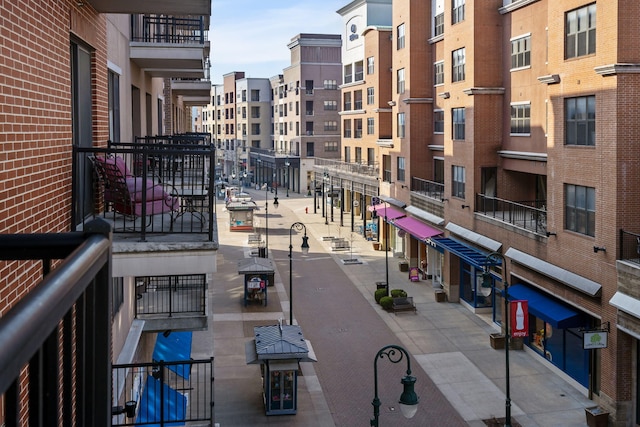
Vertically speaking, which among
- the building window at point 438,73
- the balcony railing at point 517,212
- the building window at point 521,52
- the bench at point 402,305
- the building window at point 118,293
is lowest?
the bench at point 402,305

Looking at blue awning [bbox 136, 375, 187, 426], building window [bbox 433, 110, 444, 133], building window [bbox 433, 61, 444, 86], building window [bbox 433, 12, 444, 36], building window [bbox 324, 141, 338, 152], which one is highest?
building window [bbox 433, 12, 444, 36]

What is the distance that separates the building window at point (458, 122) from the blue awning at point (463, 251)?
521 cm

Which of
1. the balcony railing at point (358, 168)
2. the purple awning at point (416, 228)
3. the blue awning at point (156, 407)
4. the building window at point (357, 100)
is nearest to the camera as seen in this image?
the blue awning at point (156, 407)

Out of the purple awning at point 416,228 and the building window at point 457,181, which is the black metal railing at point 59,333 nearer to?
the building window at point 457,181

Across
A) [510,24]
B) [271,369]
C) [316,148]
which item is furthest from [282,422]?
[316,148]

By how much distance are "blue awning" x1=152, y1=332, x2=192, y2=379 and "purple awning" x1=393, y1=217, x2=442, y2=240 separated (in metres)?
18.4

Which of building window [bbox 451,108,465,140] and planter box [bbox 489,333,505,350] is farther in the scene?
building window [bbox 451,108,465,140]

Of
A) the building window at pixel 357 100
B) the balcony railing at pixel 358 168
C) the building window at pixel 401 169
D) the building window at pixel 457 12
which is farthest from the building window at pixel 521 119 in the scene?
the building window at pixel 357 100

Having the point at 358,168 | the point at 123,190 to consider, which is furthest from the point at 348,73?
the point at 123,190

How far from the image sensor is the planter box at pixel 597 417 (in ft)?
63.2

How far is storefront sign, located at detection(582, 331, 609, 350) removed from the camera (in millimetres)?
19469

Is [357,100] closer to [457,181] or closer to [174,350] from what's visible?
[457,181]

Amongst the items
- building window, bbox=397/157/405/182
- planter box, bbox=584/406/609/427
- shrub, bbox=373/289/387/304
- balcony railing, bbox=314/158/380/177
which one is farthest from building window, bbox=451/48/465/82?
balcony railing, bbox=314/158/380/177

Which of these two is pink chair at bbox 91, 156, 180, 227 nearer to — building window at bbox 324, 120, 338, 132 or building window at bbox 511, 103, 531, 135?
building window at bbox 511, 103, 531, 135
